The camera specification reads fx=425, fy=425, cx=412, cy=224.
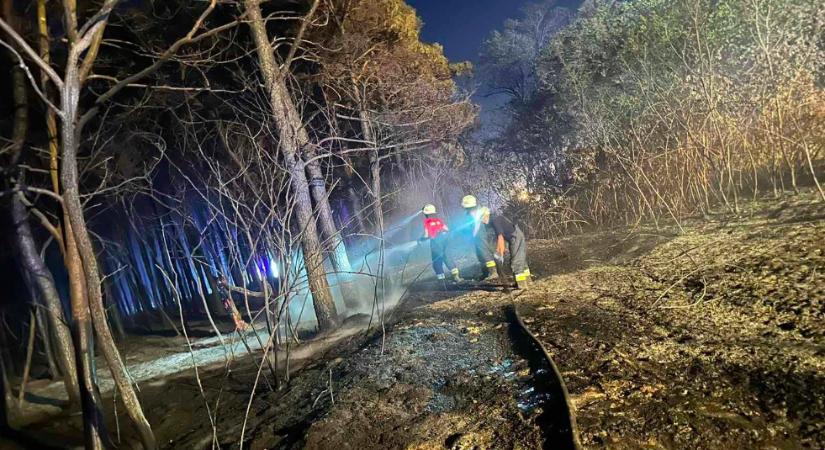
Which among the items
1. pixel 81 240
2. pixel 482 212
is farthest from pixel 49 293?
pixel 482 212

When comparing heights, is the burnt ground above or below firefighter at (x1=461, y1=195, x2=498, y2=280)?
below

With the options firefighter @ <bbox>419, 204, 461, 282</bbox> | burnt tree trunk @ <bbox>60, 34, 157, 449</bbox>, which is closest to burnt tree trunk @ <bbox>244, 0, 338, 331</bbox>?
firefighter @ <bbox>419, 204, 461, 282</bbox>

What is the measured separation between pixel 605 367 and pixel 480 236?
4.16 m

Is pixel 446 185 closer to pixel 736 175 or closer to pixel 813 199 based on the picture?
pixel 736 175

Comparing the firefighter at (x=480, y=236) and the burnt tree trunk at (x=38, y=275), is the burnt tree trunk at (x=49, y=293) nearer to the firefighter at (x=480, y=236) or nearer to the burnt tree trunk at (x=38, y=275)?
the burnt tree trunk at (x=38, y=275)

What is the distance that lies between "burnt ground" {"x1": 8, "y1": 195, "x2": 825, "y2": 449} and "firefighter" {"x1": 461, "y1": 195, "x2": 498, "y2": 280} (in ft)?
2.88

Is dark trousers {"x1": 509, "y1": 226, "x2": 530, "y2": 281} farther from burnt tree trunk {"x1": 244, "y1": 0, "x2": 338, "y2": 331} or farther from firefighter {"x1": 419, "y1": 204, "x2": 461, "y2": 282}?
burnt tree trunk {"x1": 244, "y1": 0, "x2": 338, "y2": 331}

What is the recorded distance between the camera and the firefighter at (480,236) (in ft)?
24.5

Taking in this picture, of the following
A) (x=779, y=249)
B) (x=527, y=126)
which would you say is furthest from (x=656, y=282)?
(x=527, y=126)

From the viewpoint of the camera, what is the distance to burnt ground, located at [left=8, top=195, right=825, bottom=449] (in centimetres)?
283

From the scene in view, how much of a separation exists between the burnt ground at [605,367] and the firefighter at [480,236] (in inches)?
34.6

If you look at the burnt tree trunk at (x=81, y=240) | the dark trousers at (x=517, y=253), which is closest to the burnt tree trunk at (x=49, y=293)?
the burnt tree trunk at (x=81, y=240)

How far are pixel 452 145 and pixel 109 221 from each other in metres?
13.3

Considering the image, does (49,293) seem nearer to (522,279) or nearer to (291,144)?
(291,144)
